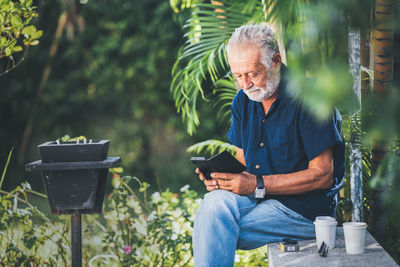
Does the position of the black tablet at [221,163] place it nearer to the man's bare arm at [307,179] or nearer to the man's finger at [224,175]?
the man's finger at [224,175]

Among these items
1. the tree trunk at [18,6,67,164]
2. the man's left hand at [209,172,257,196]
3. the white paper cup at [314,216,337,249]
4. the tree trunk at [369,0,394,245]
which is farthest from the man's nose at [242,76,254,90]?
the tree trunk at [18,6,67,164]

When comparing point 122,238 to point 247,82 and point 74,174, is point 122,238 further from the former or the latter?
point 247,82

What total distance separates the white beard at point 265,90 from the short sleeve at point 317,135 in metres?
0.21

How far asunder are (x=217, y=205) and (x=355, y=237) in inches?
21.9

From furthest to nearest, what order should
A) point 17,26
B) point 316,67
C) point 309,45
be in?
point 17,26 < point 309,45 < point 316,67

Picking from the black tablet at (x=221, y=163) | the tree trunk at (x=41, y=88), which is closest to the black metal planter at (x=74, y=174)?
the black tablet at (x=221, y=163)

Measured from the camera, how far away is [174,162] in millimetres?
8039

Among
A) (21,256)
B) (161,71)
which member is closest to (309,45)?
(21,256)

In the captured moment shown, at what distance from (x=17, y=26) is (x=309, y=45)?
2.30 meters

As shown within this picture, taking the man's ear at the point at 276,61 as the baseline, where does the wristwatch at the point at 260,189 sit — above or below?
below

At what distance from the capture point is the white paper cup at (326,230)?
2.07 meters

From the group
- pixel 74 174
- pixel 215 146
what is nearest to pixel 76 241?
pixel 74 174

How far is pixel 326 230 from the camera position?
2074 mm

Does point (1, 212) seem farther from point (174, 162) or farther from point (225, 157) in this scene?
point (174, 162)
